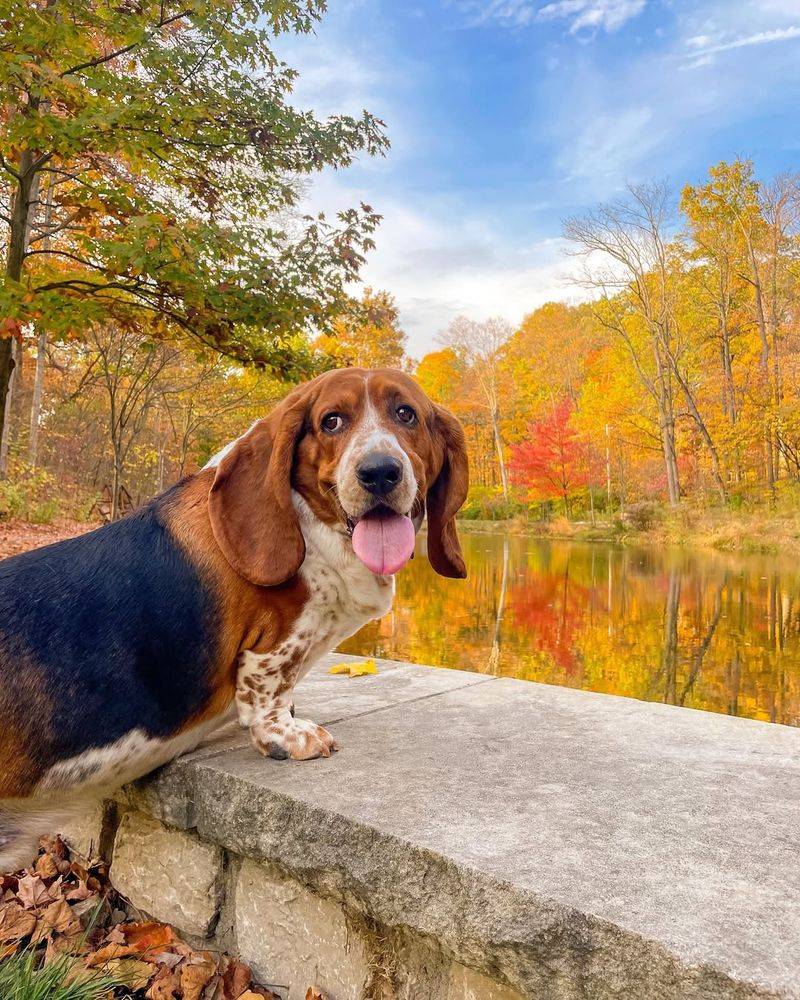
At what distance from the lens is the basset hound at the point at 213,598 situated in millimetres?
1823

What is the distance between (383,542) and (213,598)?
53cm

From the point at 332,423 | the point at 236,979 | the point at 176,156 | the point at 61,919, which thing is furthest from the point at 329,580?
the point at 176,156

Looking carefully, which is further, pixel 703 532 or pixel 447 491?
pixel 703 532

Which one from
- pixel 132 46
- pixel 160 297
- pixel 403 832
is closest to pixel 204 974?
pixel 403 832

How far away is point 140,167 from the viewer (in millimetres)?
6438

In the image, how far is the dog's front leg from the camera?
2.10 meters

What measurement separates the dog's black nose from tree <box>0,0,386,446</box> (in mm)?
4633

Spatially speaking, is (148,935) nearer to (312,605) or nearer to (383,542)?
(312,605)

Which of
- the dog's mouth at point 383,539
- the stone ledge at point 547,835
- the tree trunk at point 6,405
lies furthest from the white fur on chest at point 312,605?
the tree trunk at point 6,405

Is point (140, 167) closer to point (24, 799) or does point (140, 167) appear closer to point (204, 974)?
point (24, 799)

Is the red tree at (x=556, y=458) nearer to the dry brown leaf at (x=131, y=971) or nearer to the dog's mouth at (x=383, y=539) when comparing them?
the dog's mouth at (x=383, y=539)

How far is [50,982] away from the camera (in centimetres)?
161

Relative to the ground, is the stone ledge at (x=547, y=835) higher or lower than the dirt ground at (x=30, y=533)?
lower

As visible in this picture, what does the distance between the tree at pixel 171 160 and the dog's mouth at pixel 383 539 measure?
4667 millimetres
